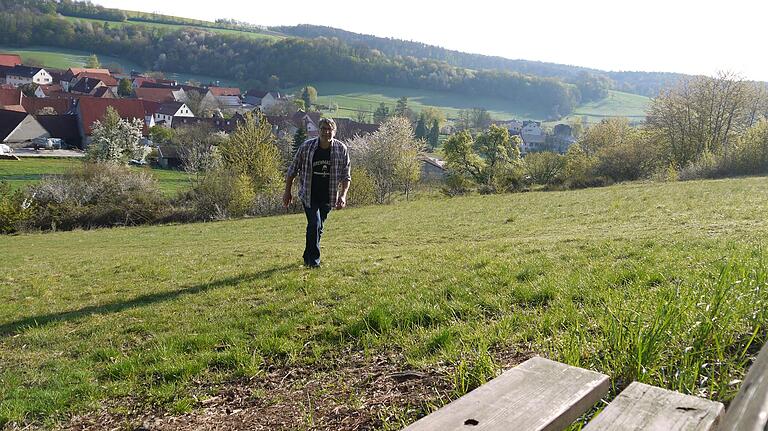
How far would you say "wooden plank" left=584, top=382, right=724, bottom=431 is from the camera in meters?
1.74

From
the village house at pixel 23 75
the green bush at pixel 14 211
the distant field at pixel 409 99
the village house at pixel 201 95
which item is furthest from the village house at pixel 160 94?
the green bush at pixel 14 211

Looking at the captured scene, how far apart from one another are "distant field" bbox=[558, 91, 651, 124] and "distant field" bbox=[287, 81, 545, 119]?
1220 centimetres

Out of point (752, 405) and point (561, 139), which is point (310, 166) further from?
point (561, 139)

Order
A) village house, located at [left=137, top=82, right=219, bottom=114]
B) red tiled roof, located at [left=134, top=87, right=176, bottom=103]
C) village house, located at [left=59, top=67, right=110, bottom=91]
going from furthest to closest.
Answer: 1. village house, located at [left=59, top=67, right=110, bottom=91]
2. red tiled roof, located at [left=134, top=87, right=176, bottom=103]
3. village house, located at [left=137, top=82, right=219, bottom=114]

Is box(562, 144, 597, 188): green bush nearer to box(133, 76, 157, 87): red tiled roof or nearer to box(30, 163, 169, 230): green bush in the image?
box(30, 163, 169, 230): green bush

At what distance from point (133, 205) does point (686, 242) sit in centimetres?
3551

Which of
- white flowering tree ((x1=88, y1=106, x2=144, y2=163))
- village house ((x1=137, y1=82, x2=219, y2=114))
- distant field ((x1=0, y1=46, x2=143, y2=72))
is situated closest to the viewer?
white flowering tree ((x1=88, y1=106, x2=144, y2=163))

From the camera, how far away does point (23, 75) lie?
427ft

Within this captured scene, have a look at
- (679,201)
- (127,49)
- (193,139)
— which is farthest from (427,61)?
(679,201)

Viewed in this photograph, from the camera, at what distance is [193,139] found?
74.8m

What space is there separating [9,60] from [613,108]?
15819cm

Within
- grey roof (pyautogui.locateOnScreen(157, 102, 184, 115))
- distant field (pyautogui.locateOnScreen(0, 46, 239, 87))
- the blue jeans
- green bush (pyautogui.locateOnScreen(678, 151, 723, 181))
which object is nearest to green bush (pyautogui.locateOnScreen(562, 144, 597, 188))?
green bush (pyautogui.locateOnScreen(678, 151, 723, 181))

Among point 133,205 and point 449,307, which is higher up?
point 449,307

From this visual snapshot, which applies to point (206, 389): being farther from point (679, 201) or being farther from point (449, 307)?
point (679, 201)
